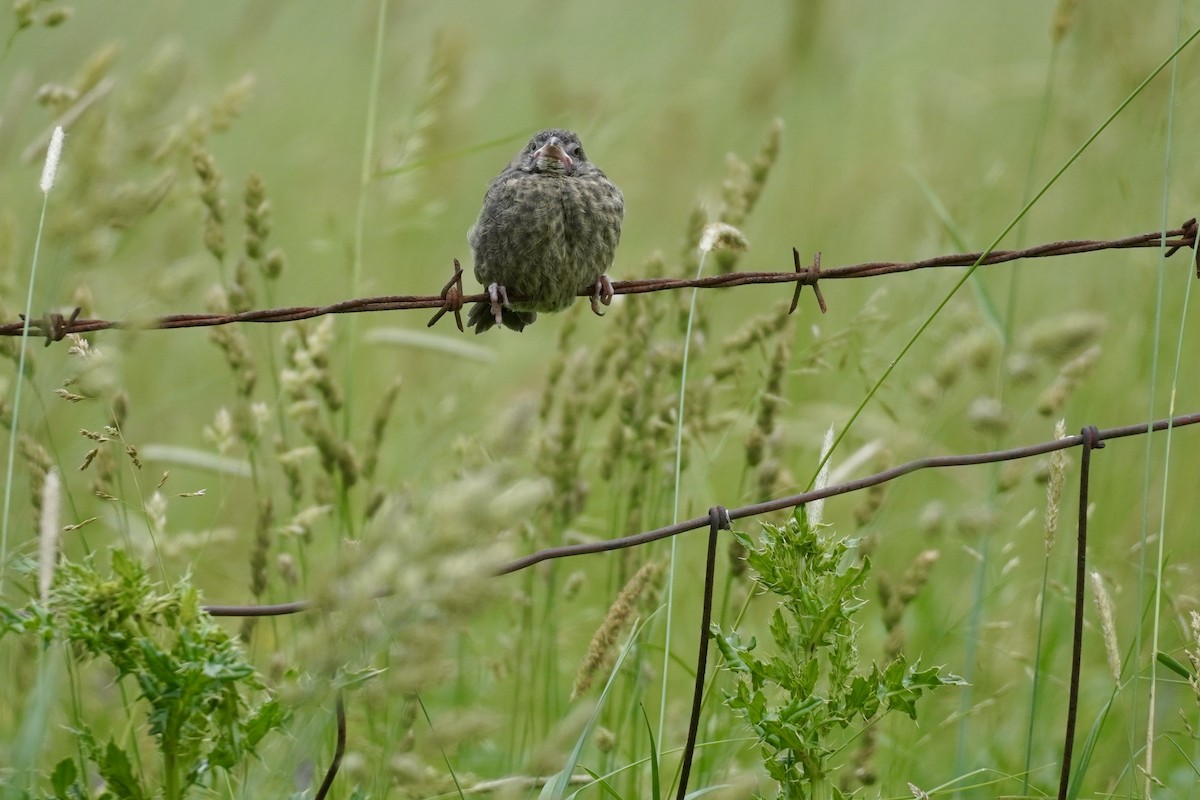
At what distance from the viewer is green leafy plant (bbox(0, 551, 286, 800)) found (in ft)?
5.89

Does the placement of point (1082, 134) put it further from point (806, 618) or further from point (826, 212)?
point (806, 618)

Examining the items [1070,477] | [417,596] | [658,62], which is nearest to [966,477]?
[1070,477]

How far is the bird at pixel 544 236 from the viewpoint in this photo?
3.27m

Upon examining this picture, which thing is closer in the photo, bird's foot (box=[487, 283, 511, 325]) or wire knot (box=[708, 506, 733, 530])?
wire knot (box=[708, 506, 733, 530])

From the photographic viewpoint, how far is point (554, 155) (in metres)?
3.41

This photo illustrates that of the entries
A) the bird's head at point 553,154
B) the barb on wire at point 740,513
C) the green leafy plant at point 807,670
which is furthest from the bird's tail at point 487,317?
the green leafy plant at point 807,670

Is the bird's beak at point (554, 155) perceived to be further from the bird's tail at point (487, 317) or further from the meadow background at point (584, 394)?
the bird's tail at point (487, 317)

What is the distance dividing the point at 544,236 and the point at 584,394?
41 cm

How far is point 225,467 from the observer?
3.04m

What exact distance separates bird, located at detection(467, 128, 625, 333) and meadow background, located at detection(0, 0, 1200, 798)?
14 centimetres

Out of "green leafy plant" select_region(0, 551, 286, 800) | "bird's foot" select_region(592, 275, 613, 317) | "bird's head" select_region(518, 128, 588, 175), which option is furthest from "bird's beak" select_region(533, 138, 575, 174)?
"green leafy plant" select_region(0, 551, 286, 800)

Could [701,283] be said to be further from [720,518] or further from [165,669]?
[165,669]

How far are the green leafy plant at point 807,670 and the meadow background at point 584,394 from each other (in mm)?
148

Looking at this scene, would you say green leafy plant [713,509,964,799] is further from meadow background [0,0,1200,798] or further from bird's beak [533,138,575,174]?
bird's beak [533,138,575,174]
